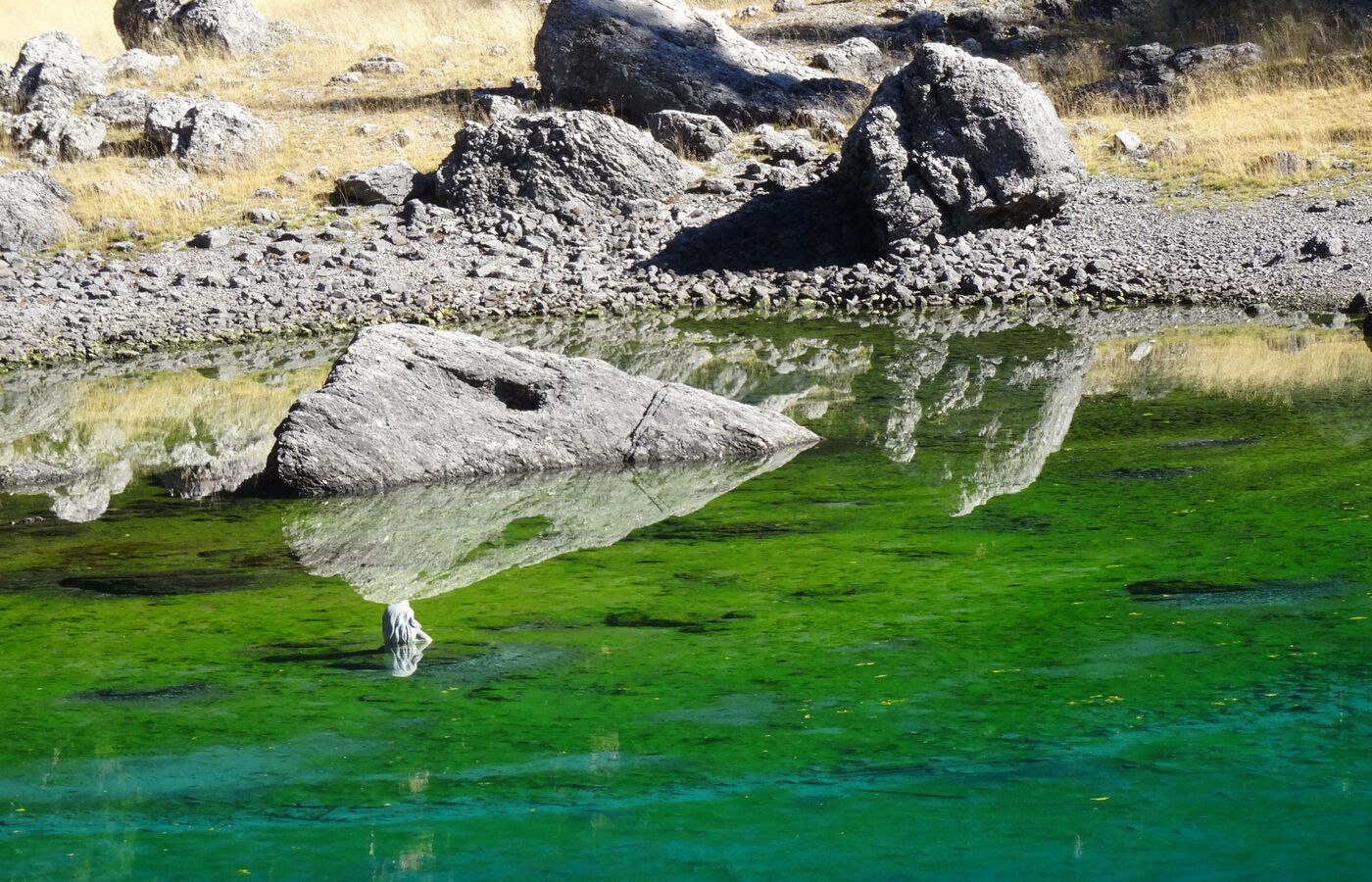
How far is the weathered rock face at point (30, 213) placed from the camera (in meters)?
15.4

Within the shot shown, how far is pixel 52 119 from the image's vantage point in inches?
749

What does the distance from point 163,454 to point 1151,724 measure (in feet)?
23.0

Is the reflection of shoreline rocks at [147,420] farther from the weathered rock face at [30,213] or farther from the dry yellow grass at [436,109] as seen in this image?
the dry yellow grass at [436,109]

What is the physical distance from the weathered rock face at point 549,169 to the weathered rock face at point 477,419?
8131 millimetres

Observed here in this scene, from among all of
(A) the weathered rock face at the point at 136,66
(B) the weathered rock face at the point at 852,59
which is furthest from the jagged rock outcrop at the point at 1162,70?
(A) the weathered rock face at the point at 136,66

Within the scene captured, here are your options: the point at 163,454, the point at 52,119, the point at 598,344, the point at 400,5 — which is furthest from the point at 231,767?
the point at 400,5

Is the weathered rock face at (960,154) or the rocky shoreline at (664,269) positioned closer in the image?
the rocky shoreline at (664,269)

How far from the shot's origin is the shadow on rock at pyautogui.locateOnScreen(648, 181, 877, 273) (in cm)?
1530

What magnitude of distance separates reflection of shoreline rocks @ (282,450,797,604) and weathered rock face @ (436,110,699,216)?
886 centimetres

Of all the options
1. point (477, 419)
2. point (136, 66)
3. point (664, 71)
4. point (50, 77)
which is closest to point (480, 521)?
point (477, 419)

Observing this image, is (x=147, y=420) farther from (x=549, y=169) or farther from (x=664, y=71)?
(x=664, y=71)

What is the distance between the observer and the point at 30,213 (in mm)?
15555

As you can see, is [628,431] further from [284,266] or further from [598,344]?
[284,266]

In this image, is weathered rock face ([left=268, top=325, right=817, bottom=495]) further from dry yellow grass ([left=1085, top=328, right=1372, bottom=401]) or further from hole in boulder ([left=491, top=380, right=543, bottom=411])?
dry yellow grass ([left=1085, top=328, right=1372, bottom=401])
